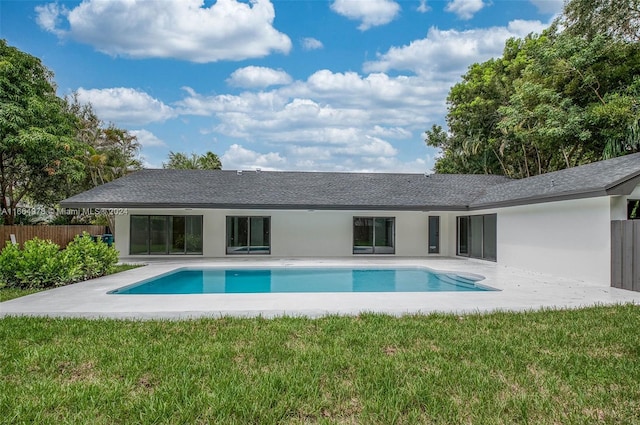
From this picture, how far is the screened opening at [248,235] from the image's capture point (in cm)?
1902

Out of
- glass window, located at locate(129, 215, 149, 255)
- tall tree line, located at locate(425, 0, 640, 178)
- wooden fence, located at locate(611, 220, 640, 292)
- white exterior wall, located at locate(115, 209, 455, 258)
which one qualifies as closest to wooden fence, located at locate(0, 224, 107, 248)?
glass window, located at locate(129, 215, 149, 255)

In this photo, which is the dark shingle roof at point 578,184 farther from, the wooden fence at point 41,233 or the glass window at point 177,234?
the wooden fence at point 41,233

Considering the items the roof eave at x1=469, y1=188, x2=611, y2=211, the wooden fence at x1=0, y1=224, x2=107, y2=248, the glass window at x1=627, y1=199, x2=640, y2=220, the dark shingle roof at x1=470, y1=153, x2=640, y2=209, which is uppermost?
the dark shingle roof at x1=470, y1=153, x2=640, y2=209

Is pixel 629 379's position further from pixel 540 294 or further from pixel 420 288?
pixel 420 288

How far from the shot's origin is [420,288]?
36.8 feet

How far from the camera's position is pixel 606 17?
1681 centimetres

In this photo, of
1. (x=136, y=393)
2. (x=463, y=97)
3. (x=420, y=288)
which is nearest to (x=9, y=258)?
(x=136, y=393)

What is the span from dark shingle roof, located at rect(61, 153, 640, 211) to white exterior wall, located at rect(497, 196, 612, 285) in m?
0.62

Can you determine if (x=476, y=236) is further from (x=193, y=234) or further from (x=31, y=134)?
(x=31, y=134)

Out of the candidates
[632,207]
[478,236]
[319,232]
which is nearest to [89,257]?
[319,232]

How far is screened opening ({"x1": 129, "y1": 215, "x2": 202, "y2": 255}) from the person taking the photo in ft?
60.1

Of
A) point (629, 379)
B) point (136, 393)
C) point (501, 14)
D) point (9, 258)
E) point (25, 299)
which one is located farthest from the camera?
point (501, 14)

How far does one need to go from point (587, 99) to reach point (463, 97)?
8228mm

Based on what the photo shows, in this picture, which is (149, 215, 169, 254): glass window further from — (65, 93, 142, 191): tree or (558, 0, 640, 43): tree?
(558, 0, 640, 43): tree
